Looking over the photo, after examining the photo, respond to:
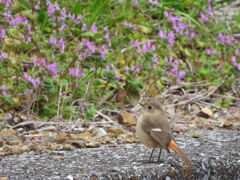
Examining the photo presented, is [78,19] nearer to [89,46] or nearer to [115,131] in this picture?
[89,46]

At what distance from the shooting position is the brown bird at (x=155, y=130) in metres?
3.65

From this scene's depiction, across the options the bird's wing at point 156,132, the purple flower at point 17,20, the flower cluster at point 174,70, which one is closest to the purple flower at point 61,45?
the purple flower at point 17,20

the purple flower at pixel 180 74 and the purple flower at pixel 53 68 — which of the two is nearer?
the purple flower at pixel 53 68

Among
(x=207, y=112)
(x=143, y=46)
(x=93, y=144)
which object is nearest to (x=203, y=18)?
(x=143, y=46)

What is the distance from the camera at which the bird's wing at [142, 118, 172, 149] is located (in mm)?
3645

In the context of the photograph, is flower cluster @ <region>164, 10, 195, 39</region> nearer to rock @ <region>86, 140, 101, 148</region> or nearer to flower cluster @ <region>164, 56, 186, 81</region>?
flower cluster @ <region>164, 56, 186, 81</region>

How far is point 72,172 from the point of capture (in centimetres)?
341

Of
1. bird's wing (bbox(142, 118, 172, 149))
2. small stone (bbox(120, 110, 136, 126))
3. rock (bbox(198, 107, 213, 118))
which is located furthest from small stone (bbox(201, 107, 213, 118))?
bird's wing (bbox(142, 118, 172, 149))

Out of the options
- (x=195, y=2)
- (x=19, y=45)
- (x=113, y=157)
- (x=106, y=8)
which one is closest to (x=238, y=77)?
(x=195, y=2)

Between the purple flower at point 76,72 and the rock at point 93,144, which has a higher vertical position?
the purple flower at point 76,72

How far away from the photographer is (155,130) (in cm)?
376

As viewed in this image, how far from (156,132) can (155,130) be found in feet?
0.09

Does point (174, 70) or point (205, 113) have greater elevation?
point (174, 70)

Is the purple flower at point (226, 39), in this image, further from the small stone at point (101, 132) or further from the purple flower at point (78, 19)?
the small stone at point (101, 132)
